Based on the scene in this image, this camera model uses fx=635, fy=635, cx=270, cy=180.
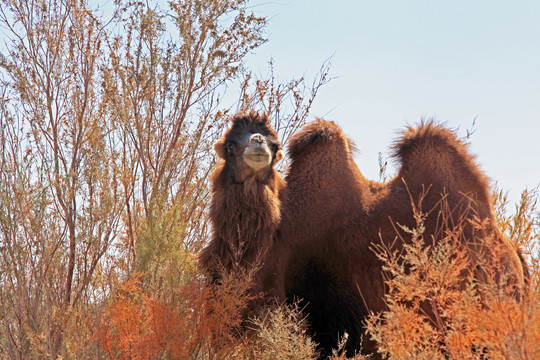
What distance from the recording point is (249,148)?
5266 mm

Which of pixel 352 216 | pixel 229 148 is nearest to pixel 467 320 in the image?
pixel 352 216

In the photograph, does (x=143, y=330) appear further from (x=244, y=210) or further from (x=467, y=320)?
(x=467, y=320)

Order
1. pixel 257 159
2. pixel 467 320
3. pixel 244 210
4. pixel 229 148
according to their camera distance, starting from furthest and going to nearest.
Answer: pixel 229 148, pixel 244 210, pixel 257 159, pixel 467 320

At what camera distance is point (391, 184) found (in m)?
6.09

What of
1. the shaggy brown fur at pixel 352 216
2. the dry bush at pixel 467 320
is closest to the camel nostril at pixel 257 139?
the shaggy brown fur at pixel 352 216

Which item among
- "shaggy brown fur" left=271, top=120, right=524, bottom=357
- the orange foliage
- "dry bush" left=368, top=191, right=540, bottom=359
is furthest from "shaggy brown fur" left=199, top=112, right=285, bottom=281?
"dry bush" left=368, top=191, right=540, bottom=359

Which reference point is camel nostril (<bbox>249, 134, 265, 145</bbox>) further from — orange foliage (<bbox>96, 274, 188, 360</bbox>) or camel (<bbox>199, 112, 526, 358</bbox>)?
orange foliage (<bbox>96, 274, 188, 360</bbox>)

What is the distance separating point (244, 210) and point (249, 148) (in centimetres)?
53

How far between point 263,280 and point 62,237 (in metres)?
2.81

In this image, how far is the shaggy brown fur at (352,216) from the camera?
551 cm

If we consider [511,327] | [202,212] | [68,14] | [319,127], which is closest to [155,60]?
[68,14]

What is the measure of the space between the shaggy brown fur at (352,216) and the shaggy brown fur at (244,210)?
0.83ft

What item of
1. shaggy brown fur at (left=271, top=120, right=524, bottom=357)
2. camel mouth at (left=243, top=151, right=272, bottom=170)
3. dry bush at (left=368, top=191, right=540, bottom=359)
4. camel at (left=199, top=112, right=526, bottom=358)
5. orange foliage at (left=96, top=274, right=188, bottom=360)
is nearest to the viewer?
dry bush at (left=368, top=191, right=540, bottom=359)

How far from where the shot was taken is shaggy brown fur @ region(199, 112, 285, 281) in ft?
17.3
